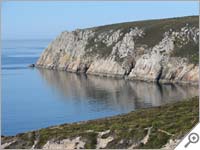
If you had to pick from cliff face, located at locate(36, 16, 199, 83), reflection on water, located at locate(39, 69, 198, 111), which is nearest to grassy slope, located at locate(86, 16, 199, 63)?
cliff face, located at locate(36, 16, 199, 83)

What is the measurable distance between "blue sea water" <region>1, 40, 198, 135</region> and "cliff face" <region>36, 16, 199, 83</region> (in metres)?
4.71

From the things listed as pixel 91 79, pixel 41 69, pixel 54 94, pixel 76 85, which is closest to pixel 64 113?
pixel 54 94

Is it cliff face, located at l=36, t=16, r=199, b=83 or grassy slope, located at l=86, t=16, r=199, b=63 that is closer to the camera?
cliff face, located at l=36, t=16, r=199, b=83

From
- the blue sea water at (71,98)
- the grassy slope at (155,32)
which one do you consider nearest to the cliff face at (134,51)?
the grassy slope at (155,32)

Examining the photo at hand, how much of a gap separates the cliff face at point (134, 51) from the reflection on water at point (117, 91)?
4.81m

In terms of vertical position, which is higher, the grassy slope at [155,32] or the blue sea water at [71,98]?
the grassy slope at [155,32]

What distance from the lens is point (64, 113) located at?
154 feet

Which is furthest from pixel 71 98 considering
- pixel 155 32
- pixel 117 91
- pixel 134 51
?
pixel 155 32

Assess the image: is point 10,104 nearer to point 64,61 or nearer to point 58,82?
point 58,82

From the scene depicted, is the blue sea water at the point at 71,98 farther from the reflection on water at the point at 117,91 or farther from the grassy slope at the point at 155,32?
the grassy slope at the point at 155,32

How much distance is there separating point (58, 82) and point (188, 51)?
981 inches

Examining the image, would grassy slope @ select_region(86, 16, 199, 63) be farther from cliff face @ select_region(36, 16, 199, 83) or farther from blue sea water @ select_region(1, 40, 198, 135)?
blue sea water @ select_region(1, 40, 198, 135)

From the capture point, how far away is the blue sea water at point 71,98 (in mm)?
38656

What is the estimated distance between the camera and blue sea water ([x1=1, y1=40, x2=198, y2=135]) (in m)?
38.7
